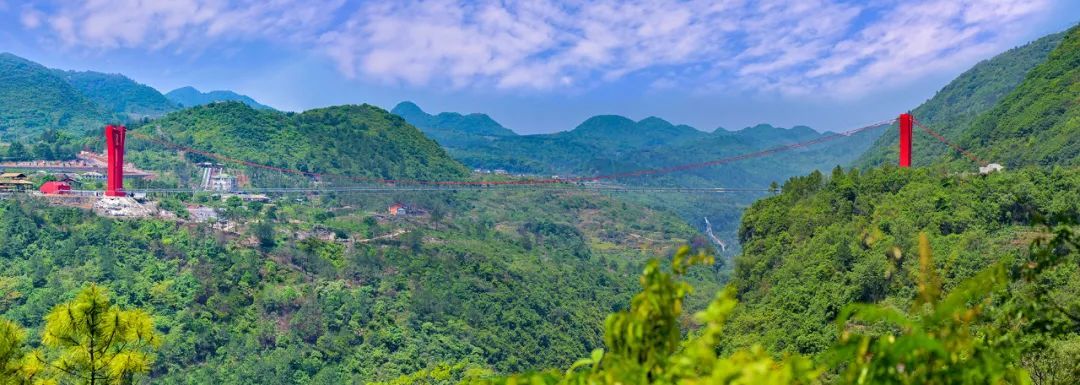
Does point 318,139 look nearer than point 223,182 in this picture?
No

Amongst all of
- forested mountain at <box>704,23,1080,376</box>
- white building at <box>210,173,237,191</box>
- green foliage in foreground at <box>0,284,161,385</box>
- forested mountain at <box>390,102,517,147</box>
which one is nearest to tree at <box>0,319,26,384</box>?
green foliage in foreground at <box>0,284,161,385</box>

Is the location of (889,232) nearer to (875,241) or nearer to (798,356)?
(875,241)

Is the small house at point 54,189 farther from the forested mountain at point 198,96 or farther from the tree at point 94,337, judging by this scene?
the forested mountain at point 198,96

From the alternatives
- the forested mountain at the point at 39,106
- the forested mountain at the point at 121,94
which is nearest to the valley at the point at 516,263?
the forested mountain at the point at 39,106

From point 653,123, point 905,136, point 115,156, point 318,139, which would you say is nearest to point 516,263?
point 115,156

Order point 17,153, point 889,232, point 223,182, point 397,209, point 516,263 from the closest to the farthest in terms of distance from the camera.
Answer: point 889,232, point 17,153, point 516,263, point 223,182, point 397,209

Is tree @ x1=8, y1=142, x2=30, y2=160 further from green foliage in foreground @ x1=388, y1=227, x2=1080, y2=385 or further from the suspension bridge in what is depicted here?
green foliage in foreground @ x1=388, y1=227, x2=1080, y2=385

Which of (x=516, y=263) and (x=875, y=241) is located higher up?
(x=875, y=241)

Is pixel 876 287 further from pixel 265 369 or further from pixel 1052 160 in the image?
pixel 265 369
